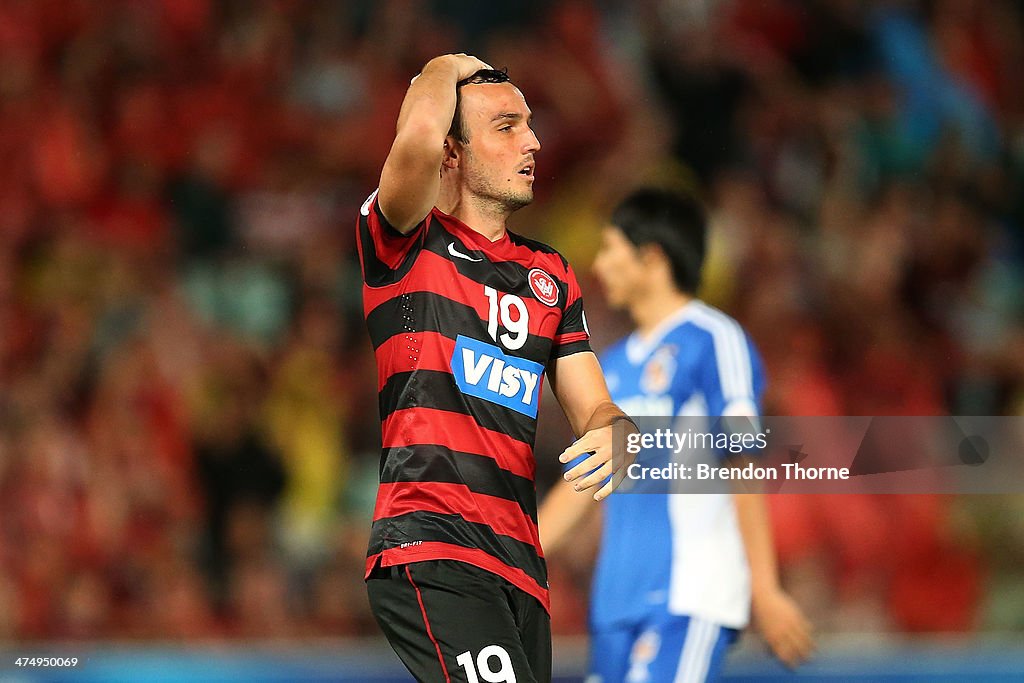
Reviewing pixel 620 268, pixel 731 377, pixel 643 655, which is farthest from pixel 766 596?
pixel 620 268

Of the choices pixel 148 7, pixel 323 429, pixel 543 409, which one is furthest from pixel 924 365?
pixel 148 7

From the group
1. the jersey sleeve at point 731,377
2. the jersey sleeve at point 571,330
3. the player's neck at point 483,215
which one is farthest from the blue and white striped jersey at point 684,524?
the player's neck at point 483,215

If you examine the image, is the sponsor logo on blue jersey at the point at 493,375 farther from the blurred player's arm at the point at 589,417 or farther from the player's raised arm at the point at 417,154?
the player's raised arm at the point at 417,154

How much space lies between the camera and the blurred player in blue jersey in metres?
5.16

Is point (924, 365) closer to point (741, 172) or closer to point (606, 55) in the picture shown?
point (741, 172)

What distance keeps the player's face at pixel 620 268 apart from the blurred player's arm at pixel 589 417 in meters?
1.77

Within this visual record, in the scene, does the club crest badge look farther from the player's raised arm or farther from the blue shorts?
the blue shorts

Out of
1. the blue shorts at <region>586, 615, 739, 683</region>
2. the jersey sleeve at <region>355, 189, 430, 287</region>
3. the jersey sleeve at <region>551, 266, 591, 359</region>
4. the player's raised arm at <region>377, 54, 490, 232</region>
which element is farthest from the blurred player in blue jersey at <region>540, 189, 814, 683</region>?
the player's raised arm at <region>377, 54, 490, 232</region>

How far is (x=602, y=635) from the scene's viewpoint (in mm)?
5246

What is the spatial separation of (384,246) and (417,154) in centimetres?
35

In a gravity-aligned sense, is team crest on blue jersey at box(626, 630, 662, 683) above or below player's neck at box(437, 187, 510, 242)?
below

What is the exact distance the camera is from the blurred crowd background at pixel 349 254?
7742 mm

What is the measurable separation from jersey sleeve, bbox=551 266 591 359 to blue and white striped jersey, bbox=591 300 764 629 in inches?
55.6

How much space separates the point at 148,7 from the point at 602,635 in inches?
249
